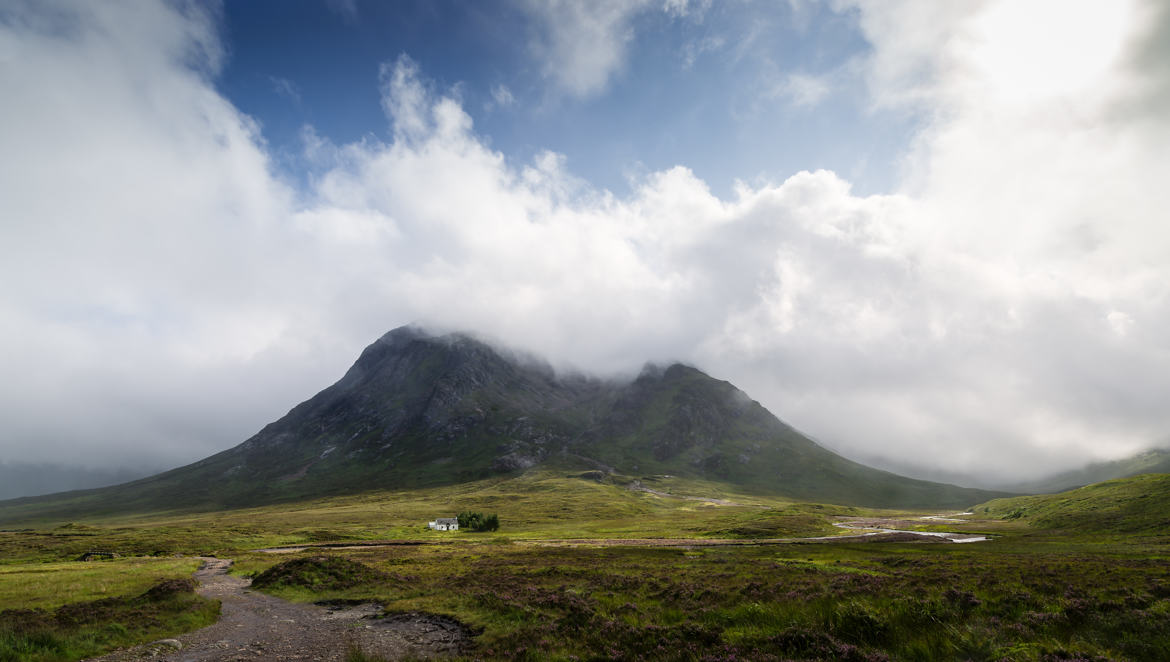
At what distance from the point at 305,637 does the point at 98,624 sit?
1162 centimetres

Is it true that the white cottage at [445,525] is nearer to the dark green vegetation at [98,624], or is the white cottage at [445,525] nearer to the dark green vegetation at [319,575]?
the dark green vegetation at [319,575]

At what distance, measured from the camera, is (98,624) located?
25156 mm

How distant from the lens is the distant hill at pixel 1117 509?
8062 centimetres

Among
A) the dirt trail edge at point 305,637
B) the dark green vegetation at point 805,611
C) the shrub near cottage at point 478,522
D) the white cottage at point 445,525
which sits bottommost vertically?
the white cottage at point 445,525

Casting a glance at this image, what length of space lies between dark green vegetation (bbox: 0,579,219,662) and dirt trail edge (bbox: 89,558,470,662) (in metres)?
1.35

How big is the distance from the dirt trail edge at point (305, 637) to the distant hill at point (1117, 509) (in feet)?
347

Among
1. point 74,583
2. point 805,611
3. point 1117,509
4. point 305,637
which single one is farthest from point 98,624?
point 1117,509

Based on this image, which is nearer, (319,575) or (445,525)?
(319,575)

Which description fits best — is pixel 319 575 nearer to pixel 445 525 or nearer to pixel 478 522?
pixel 478 522

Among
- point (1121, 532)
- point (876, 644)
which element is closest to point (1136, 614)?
→ point (876, 644)

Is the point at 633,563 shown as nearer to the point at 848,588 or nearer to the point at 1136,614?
the point at 848,588

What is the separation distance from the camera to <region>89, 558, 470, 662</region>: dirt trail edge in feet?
70.1

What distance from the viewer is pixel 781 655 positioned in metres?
15.8

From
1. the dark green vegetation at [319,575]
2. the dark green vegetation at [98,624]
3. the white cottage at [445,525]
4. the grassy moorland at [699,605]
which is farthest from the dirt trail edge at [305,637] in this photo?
the white cottage at [445,525]
